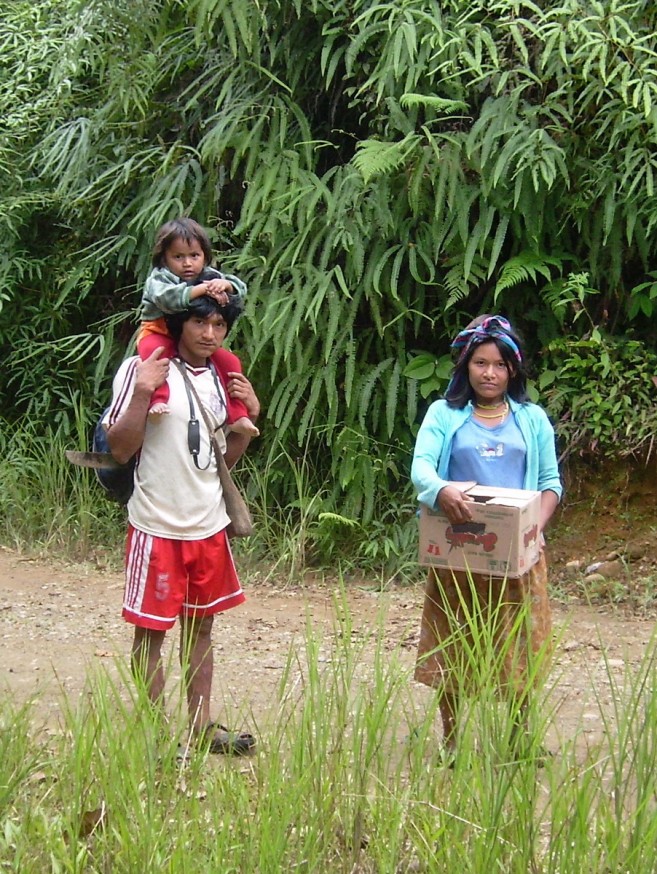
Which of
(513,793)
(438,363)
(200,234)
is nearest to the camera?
(513,793)

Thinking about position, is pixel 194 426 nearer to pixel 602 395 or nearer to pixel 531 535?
pixel 531 535

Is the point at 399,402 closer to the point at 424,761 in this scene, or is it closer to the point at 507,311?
the point at 507,311

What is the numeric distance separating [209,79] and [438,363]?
2.56 m

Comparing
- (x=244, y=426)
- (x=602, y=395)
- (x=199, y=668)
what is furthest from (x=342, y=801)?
(x=602, y=395)

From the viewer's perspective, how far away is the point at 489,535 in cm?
334

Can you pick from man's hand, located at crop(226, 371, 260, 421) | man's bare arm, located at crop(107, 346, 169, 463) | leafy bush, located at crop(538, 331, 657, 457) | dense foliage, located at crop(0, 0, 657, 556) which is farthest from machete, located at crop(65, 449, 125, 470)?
leafy bush, located at crop(538, 331, 657, 457)

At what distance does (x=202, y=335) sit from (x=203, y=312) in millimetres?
77

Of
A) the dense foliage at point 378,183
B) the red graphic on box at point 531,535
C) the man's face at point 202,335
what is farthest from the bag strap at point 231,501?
the dense foliage at point 378,183

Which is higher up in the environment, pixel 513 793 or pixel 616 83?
pixel 616 83

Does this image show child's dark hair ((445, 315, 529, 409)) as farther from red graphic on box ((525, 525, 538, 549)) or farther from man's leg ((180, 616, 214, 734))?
man's leg ((180, 616, 214, 734))

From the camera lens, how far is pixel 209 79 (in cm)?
752

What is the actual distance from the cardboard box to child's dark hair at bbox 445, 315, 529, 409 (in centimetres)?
38

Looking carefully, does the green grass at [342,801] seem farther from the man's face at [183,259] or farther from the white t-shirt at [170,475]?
the man's face at [183,259]

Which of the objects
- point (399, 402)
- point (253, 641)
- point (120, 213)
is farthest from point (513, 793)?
point (120, 213)
